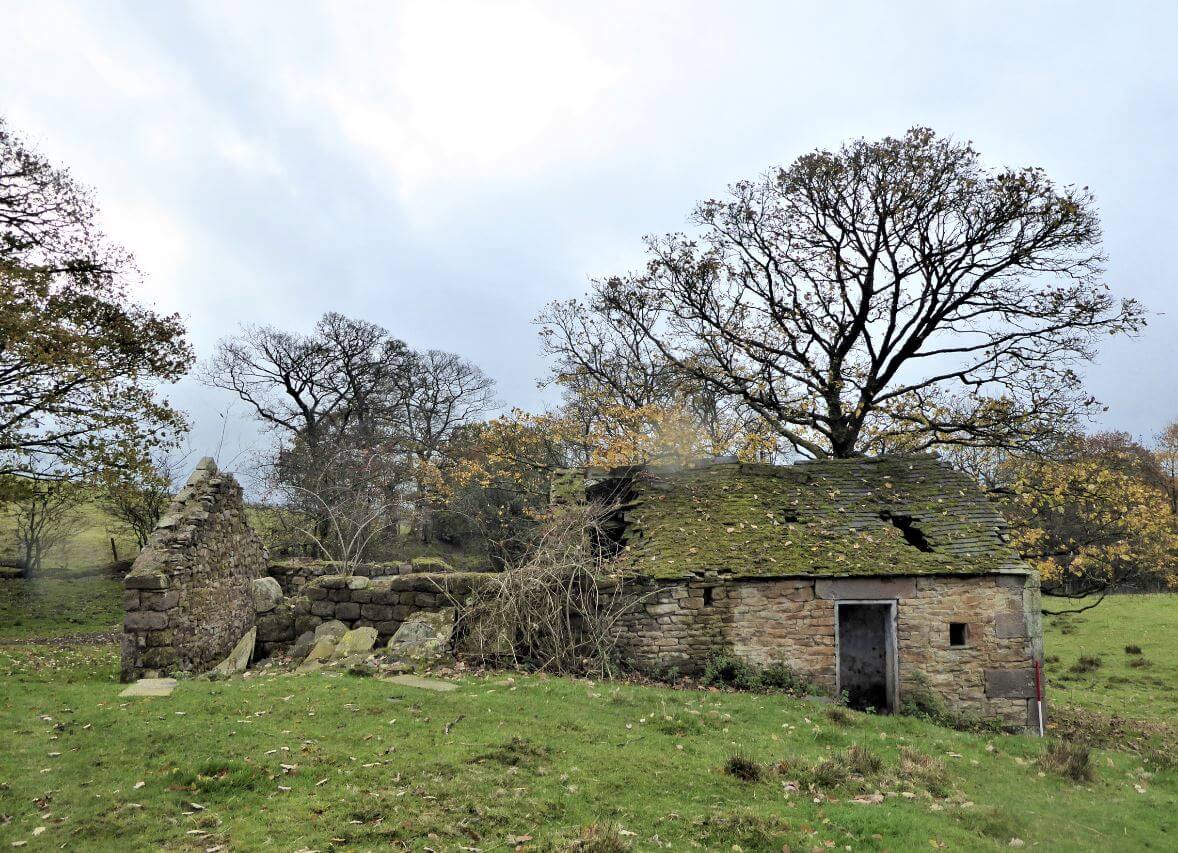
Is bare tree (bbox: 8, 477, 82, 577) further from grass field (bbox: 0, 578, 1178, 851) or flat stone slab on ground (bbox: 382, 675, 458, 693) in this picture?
flat stone slab on ground (bbox: 382, 675, 458, 693)

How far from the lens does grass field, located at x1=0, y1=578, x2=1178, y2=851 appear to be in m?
5.60

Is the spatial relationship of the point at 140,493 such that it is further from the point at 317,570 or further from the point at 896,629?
the point at 896,629

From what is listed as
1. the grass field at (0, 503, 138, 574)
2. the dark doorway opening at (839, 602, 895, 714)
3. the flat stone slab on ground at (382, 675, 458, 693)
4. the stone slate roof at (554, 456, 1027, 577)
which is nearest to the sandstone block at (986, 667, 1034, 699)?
the stone slate roof at (554, 456, 1027, 577)

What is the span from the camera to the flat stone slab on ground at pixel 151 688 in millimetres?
9086

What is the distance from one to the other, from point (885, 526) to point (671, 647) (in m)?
4.96

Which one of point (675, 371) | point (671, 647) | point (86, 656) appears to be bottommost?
point (86, 656)

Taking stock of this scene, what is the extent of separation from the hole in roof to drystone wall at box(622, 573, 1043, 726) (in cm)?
102

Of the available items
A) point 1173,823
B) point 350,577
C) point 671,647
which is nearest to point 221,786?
point 350,577

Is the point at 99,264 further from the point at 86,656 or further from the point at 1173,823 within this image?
the point at 1173,823

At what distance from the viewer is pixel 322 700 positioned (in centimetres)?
890

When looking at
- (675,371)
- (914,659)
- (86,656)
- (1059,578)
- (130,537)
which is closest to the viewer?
(914,659)

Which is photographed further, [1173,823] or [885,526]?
[885,526]

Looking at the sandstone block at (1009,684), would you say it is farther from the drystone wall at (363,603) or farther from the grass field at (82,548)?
the grass field at (82,548)

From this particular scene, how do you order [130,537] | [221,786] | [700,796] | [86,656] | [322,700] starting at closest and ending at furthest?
1. [221,786]
2. [700,796]
3. [322,700]
4. [86,656]
5. [130,537]
